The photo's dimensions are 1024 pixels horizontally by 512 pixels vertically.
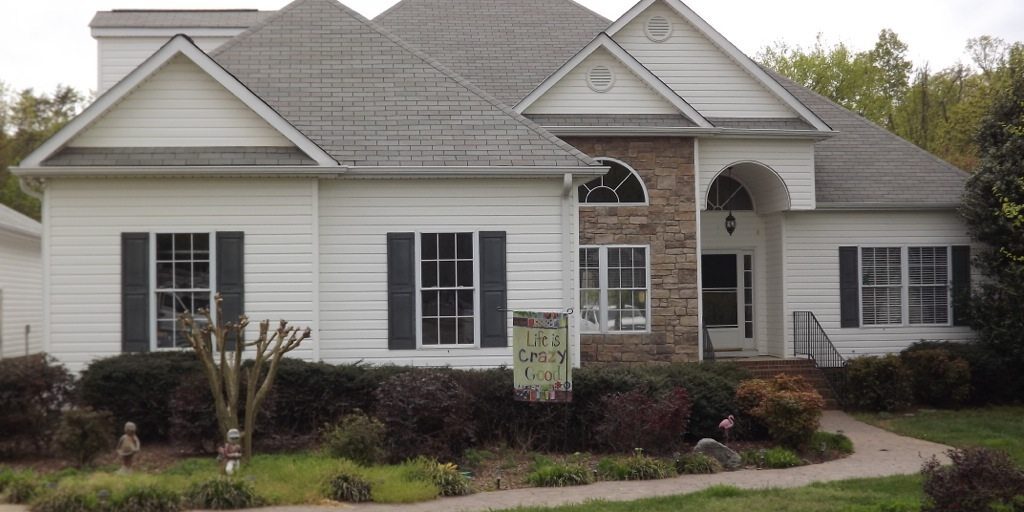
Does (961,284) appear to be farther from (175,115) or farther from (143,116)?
(143,116)

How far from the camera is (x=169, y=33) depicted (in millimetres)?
21828

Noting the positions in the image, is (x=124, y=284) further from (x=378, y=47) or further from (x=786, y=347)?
(x=786, y=347)

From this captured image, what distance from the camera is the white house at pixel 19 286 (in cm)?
2517

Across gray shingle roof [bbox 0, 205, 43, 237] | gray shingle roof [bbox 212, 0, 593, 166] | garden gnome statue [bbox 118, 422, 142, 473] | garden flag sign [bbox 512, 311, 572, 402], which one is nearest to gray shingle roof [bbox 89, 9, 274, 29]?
gray shingle roof [bbox 212, 0, 593, 166]

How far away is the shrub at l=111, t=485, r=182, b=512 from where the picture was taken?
920 centimetres

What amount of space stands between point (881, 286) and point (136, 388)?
13795mm

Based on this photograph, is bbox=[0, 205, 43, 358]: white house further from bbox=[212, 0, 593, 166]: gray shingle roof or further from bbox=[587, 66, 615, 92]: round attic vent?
bbox=[587, 66, 615, 92]: round attic vent

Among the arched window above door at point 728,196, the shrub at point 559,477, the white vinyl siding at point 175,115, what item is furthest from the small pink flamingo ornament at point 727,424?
the arched window above door at point 728,196

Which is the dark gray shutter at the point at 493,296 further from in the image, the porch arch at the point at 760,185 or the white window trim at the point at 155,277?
the porch arch at the point at 760,185

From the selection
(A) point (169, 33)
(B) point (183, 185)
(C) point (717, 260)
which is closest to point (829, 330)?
(C) point (717, 260)

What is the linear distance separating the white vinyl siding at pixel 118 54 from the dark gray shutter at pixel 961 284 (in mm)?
16726

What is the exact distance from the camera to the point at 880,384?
16484 mm

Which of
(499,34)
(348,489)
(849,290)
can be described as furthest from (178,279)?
(849,290)

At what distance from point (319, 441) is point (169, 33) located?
13178 millimetres
